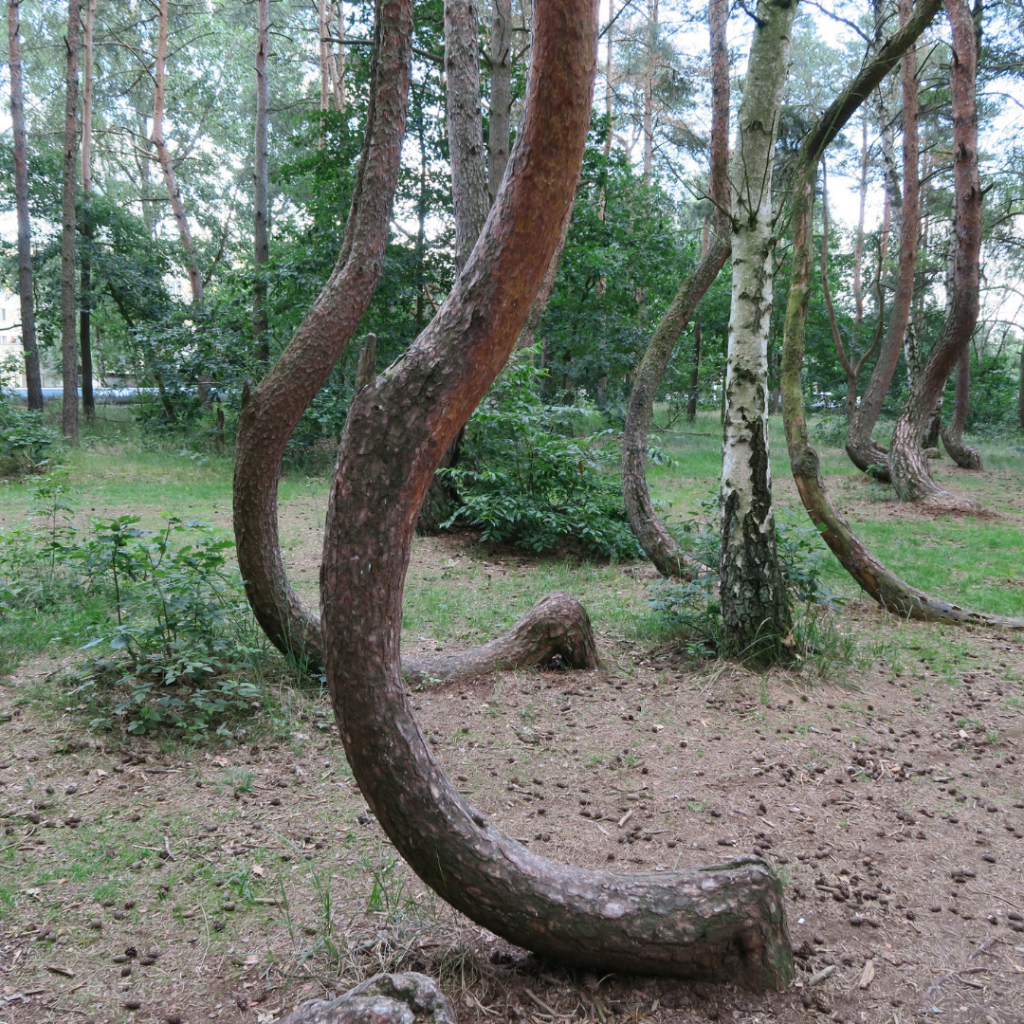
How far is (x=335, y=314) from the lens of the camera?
4.46 m

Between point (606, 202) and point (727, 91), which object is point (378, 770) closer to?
point (727, 91)

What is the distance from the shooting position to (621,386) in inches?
820

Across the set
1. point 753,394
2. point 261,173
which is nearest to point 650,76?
point 261,173

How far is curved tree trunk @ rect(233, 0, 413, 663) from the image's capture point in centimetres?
437

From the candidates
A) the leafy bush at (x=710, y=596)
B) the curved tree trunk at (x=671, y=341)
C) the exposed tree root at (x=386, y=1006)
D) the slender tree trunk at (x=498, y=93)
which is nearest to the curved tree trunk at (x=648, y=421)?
the curved tree trunk at (x=671, y=341)

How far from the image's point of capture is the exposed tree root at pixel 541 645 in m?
5.38

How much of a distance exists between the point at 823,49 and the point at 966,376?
20578 millimetres

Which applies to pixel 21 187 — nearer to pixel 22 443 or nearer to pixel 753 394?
pixel 22 443

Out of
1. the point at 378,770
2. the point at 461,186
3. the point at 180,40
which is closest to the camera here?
the point at 378,770

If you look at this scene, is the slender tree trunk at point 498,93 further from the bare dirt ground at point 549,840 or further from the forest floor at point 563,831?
the bare dirt ground at point 549,840

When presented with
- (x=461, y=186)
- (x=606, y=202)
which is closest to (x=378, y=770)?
(x=461, y=186)

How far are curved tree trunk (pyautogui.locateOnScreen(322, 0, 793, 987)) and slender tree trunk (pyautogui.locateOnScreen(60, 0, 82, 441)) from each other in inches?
647

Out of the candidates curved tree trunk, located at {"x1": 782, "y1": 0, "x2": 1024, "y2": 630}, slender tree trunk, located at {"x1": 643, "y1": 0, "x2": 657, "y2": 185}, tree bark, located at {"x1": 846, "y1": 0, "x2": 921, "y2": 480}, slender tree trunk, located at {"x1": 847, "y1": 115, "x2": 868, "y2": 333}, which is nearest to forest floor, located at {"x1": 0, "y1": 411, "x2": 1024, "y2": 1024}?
curved tree trunk, located at {"x1": 782, "y1": 0, "x2": 1024, "y2": 630}

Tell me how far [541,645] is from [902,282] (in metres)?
10.5
